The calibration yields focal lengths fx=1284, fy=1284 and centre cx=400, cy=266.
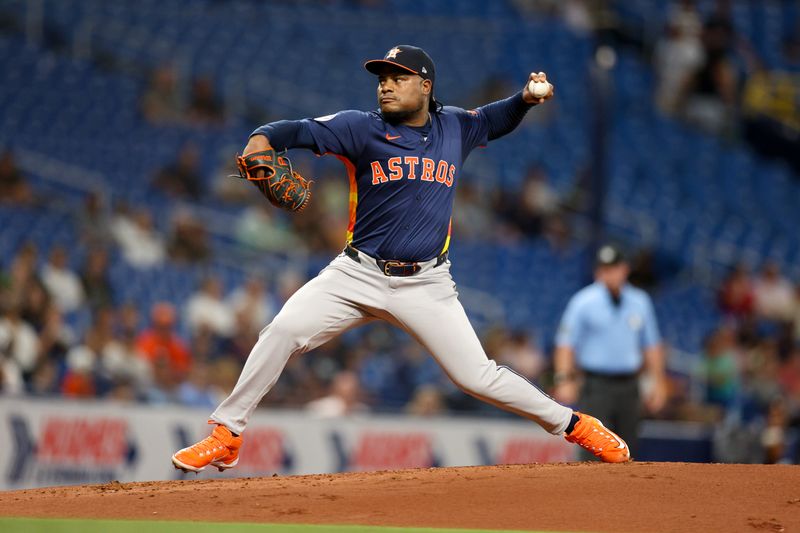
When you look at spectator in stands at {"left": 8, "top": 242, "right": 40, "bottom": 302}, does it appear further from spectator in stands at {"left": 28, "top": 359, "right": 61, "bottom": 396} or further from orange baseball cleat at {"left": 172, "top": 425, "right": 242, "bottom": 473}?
orange baseball cleat at {"left": 172, "top": 425, "right": 242, "bottom": 473}

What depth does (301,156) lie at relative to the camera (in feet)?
54.5

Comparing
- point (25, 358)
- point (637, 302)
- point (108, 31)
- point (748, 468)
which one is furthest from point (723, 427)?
point (108, 31)

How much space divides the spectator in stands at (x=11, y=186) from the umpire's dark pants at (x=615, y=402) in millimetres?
7782

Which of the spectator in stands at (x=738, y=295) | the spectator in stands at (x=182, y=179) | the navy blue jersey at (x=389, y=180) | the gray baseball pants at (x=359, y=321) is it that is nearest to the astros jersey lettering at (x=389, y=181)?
the navy blue jersey at (x=389, y=180)

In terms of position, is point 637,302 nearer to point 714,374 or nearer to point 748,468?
point 748,468

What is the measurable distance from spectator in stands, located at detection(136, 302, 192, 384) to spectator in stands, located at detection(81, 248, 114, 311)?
29.6 inches

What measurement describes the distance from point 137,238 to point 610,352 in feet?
21.7

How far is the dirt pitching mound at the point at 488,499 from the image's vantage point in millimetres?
5391

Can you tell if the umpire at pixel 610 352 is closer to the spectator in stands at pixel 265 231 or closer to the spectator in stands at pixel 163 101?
the spectator in stands at pixel 265 231

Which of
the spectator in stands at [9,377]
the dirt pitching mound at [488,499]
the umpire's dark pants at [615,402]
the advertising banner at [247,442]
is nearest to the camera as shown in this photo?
the dirt pitching mound at [488,499]

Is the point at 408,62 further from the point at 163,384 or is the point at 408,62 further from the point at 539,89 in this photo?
the point at 163,384

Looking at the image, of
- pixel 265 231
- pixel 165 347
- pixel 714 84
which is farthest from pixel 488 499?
pixel 714 84

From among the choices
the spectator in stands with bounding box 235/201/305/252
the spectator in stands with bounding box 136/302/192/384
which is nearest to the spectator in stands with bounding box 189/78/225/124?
the spectator in stands with bounding box 235/201/305/252

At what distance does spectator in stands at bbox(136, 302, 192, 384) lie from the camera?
11.9 metres
